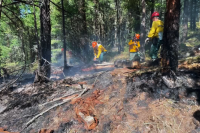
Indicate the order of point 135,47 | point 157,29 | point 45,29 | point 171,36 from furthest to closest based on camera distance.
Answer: point 135,47 < point 45,29 < point 157,29 < point 171,36

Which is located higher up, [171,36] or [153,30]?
[153,30]

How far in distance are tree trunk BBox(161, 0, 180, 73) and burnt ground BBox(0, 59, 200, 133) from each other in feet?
1.33

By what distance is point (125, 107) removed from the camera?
3.46 metres

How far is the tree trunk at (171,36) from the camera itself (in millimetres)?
3883

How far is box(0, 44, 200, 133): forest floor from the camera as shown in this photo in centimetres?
293

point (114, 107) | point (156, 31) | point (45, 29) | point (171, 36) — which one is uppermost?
point (45, 29)

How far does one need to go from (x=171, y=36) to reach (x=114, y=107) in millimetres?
2577

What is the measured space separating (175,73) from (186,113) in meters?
1.46

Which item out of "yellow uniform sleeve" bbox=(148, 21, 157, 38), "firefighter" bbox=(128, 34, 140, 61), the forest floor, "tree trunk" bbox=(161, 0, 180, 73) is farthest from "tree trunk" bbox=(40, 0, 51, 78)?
"firefighter" bbox=(128, 34, 140, 61)

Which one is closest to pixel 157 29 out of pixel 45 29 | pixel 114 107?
pixel 114 107

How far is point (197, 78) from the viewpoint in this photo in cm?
403

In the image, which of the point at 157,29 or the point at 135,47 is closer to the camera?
the point at 157,29

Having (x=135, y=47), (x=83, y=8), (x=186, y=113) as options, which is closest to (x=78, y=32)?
(x=83, y=8)

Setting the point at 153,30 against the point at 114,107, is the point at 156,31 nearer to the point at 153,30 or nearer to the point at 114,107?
the point at 153,30
